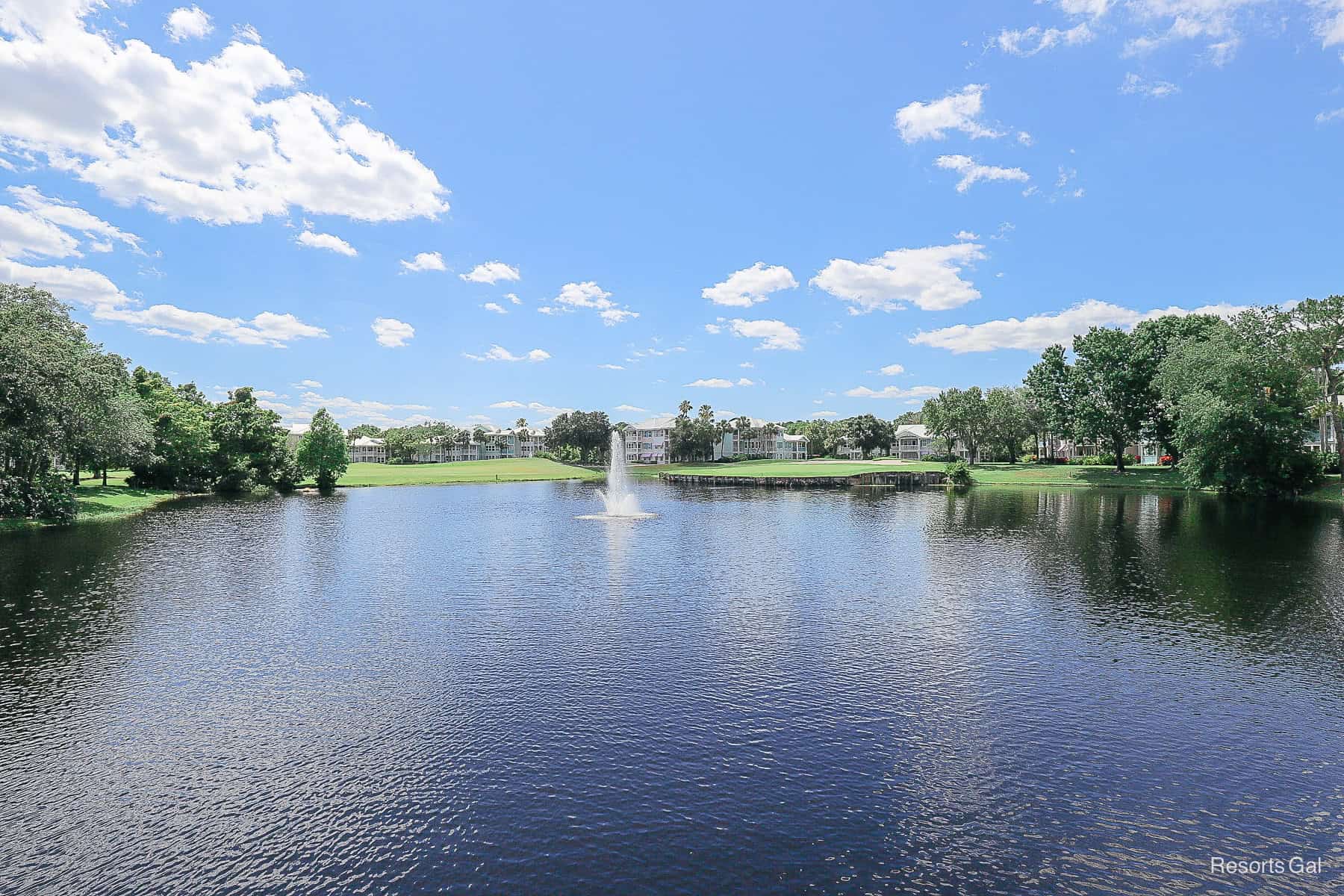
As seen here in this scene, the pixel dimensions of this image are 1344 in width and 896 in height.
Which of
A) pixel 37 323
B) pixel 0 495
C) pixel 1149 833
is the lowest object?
pixel 1149 833

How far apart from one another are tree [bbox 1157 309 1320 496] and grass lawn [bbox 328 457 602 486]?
117404 millimetres

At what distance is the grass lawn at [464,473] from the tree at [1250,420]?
117404 millimetres

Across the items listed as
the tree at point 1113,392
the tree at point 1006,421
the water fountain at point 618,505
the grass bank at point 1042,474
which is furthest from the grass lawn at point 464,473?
the tree at point 1113,392

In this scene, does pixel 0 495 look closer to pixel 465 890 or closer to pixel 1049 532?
pixel 465 890

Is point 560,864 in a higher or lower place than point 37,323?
lower

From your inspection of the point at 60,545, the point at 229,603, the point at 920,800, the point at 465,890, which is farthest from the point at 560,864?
the point at 60,545

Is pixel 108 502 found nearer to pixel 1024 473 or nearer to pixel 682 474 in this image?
pixel 682 474

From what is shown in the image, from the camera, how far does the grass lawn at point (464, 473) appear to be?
454 feet

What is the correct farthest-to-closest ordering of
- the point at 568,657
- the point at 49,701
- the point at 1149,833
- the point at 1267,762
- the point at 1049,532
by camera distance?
the point at 1049,532 < the point at 568,657 < the point at 49,701 < the point at 1267,762 < the point at 1149,833

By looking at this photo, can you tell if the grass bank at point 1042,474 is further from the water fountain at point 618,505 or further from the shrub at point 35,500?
the shrub at point 35,500

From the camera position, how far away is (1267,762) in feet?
53.2

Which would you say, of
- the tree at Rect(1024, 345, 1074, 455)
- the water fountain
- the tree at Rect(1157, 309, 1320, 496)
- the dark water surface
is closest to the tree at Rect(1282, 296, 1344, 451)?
the tree at Rect(1157, 309, 1320, 496)

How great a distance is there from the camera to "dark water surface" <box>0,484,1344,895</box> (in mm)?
12594

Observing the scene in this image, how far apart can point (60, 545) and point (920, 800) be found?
58.9m
